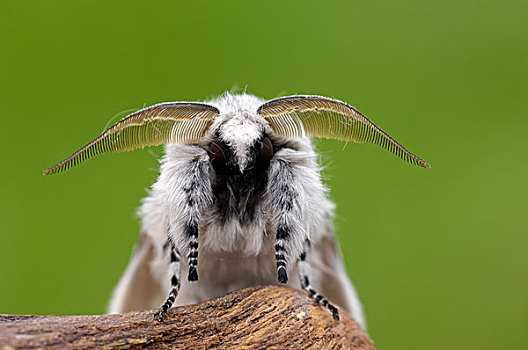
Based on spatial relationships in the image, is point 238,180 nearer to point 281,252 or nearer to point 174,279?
point 281,252

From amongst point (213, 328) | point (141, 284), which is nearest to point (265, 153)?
point (213, 328)

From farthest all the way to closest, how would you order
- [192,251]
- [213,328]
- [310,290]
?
[310,290]
[192,251]
[213,328]

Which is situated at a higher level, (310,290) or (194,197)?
(194,197)

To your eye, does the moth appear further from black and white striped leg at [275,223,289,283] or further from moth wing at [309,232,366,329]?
moth wing at [309,232,366,329]

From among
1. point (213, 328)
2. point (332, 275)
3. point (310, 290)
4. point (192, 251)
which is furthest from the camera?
point (332, 275)

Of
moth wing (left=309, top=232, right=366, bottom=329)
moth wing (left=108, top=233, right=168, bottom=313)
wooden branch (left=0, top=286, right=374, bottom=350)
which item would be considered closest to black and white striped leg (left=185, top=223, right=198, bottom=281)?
wooden branch (left=0, top=286, right=374, bottom=350)

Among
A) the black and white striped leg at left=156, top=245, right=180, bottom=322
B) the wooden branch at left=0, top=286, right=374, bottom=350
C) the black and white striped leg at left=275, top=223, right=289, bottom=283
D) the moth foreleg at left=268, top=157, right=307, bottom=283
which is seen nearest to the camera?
the wooden branch at left=0, top=286, right=374, bottom=350

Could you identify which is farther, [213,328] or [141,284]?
[141,284]

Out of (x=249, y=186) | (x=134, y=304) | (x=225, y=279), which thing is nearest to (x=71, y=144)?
(x=134, y=304)
